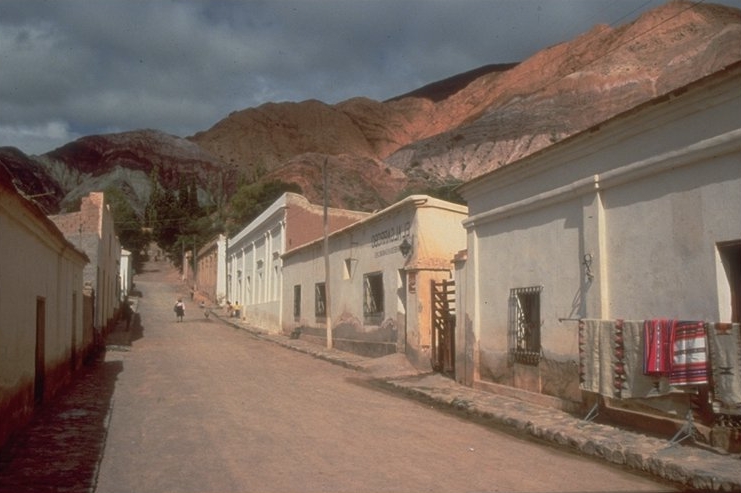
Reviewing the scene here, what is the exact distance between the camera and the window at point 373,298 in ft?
64.5

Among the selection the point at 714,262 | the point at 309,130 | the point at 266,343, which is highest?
the point at 309,130

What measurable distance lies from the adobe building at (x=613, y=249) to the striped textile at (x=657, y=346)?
150 mm

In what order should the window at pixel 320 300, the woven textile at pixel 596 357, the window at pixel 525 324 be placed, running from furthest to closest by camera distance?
the window at pixel 320 300, the window at pixel 525 324, the woven textile at pixel 596 357

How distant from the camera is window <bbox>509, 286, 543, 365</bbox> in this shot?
455 inches

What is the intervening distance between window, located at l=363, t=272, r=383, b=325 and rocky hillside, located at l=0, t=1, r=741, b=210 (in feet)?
124

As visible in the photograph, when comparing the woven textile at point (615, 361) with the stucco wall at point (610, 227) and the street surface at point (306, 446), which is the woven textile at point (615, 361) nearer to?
the stucco wall at point (610, 227)

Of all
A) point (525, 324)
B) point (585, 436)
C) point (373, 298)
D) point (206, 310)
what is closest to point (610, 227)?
point (525, 324)

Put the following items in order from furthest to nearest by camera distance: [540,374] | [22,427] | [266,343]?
1. [266,343]
2. [540,374]
3. [22,427]

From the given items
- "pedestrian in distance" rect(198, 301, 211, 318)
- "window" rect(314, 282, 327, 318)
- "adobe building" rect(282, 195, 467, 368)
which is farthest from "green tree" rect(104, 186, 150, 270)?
"adobe building" rect(282, 195, 467, 368)

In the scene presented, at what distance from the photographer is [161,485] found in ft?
21.4

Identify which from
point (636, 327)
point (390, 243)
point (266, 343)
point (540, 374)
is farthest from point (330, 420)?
point (266, 343)

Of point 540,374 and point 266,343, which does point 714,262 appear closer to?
point 540,374

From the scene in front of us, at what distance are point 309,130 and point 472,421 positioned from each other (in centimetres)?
13148

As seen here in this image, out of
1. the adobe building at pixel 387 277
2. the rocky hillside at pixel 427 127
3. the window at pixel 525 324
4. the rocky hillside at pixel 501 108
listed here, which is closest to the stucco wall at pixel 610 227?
the window at pixel 525 324
